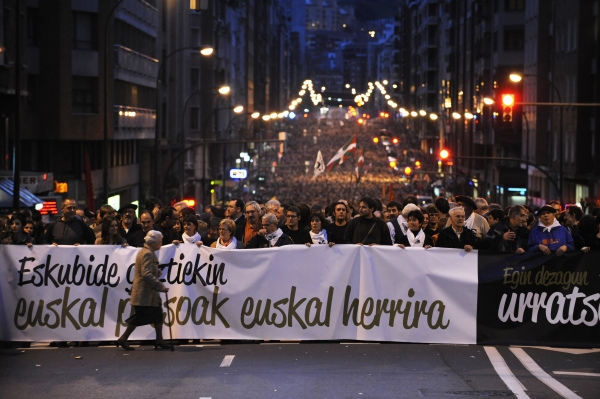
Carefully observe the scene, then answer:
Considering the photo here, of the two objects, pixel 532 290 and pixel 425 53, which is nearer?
pixel 532 290

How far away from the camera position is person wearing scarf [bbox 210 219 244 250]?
1603cm

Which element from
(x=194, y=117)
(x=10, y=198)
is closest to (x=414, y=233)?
(x=10, y=198)

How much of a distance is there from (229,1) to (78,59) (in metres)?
65.7

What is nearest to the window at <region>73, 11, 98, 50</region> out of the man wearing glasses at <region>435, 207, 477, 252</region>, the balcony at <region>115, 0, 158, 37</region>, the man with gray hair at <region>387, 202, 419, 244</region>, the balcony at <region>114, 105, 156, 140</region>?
the balcony at <region>115, 0, 158, 37</region>

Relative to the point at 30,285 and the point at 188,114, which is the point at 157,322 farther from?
the point at 188,114

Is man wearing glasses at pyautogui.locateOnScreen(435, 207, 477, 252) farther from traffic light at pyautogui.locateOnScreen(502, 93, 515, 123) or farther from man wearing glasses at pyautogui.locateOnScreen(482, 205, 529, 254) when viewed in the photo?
traffic light at pyautogui.locateOnScreen(502, 93, 515, 123)

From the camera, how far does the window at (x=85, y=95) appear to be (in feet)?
169

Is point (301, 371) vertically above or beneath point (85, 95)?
beneath

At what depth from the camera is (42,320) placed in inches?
630

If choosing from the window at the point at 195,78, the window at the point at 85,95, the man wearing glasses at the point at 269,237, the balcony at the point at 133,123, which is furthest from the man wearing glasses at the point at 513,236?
the window at the point at 195,78

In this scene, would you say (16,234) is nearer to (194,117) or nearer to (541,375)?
(541,375)

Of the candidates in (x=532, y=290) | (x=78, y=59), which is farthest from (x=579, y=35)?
(x=532, y=290)

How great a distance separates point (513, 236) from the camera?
16.0m

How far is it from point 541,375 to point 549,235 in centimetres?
260
